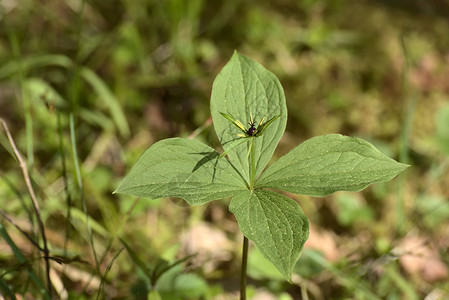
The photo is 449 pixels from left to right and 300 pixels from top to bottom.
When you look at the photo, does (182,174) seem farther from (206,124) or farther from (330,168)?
(206,124)

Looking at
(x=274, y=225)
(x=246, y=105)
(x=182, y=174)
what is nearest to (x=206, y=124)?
(x=246, y=105)

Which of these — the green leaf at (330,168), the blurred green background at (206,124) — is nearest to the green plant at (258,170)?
the green leaf at (330,168)

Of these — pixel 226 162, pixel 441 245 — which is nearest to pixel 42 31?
pixel 226 162

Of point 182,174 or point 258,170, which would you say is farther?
point 258,170

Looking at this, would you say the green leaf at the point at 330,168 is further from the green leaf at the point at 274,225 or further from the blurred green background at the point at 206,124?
the blurred green background at the point at 206,124

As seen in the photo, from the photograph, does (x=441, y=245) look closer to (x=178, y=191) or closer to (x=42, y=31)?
(x=178, y=191)

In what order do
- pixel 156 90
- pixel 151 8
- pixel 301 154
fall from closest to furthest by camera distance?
pixel 301 154
pixel 156 90
pixel 151 8
